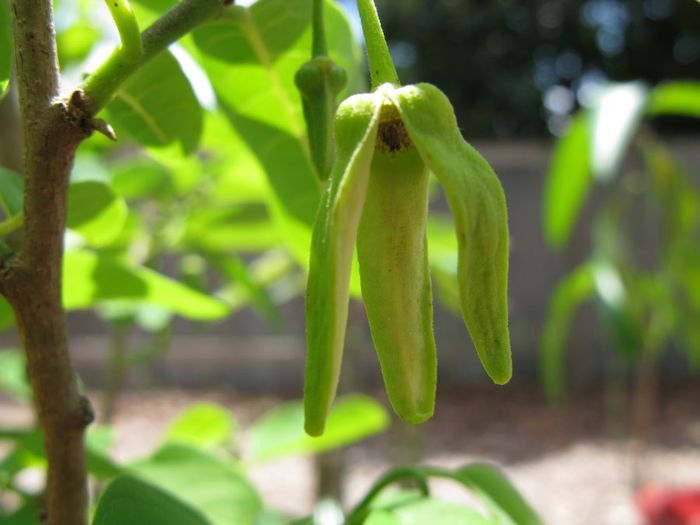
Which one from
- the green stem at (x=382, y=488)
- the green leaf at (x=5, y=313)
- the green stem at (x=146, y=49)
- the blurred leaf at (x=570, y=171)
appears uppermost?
the green stem at (x=146, y=49)

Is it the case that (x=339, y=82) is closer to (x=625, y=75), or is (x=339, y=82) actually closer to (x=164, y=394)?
(x=164, y=394)

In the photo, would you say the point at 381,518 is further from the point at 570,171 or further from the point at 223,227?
the point at 570,171

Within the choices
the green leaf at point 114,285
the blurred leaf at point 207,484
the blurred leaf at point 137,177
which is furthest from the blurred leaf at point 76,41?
the blurred leaf at point 207,484

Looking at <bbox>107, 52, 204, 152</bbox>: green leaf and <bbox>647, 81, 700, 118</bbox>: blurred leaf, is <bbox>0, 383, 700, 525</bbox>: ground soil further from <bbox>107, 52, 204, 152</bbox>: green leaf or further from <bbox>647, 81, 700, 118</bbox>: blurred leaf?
<bbox>107, 52, 204, 152</bbox>: green leaf

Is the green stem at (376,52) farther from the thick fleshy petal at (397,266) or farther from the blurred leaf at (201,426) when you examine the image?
the blurred leaf at (201,426)

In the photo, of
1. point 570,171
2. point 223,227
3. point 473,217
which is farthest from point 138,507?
point 570,171
